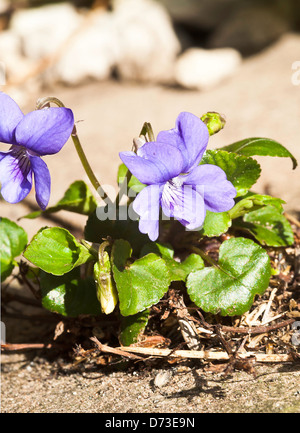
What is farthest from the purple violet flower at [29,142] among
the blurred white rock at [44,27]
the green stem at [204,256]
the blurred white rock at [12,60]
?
the blurred white rock at [44,27]

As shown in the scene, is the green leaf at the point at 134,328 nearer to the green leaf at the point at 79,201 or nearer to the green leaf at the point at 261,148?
the green leaf at the point at 79,201

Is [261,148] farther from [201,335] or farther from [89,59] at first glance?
[89,59]

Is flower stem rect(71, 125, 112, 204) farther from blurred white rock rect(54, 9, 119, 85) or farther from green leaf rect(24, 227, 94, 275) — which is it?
blurred white rock rect(54, 9, 119, 85)

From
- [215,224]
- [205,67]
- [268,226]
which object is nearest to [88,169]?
[215,224]

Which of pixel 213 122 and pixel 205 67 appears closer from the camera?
pixel 213 122

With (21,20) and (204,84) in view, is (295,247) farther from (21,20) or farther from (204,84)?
(21,20)

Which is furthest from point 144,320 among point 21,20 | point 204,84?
point 21,20
